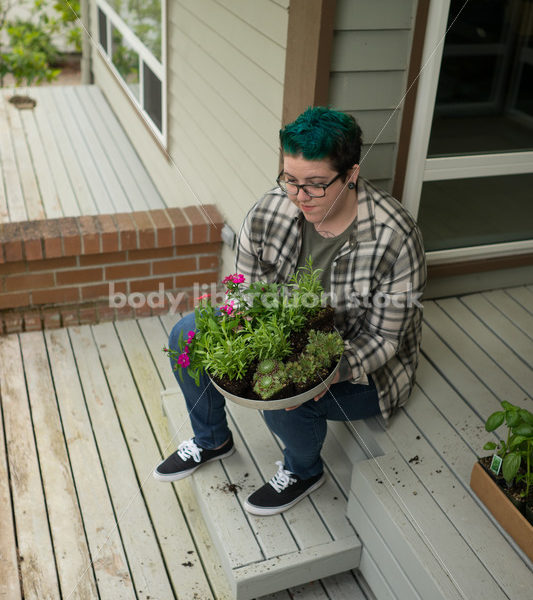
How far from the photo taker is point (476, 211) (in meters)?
2.77

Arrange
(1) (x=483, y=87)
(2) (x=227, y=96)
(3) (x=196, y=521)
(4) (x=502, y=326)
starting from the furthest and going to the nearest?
(2) (x=227, y=96), (1) (x=483, y=87), (4) (x=502, y=326), (3) (x=196, y=521)

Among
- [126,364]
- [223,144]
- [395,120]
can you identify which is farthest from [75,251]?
[395,120]

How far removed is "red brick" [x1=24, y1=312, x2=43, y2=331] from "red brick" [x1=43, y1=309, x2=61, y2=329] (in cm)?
2

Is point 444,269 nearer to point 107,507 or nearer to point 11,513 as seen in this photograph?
point 107,507

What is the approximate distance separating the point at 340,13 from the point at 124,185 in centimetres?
229

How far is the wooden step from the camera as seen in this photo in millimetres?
2041

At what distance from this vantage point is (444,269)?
9.12 ft

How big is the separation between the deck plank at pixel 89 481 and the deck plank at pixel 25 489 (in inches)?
5.1

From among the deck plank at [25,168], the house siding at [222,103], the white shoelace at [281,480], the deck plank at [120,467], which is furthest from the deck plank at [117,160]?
the white shoelace at [281,480]

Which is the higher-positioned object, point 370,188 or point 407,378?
point 370,188

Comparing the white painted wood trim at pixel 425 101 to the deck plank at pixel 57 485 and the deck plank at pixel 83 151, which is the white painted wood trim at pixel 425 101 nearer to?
the deck plank at pixel 57 485

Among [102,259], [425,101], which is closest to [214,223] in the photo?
[102,259]

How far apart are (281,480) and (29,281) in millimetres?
1662

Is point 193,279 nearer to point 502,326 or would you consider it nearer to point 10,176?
point 10,176
